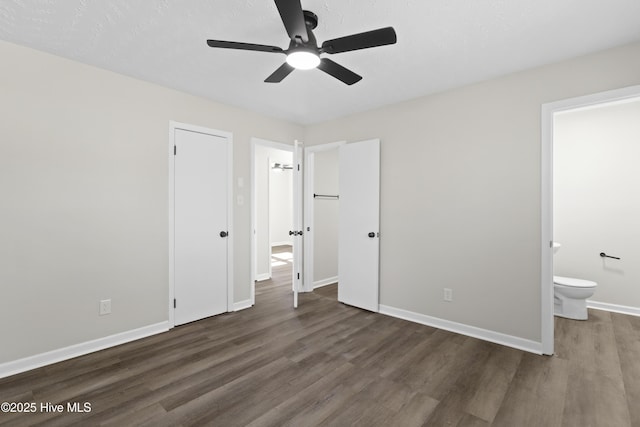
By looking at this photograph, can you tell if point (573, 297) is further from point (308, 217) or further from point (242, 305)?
point (242, 305)

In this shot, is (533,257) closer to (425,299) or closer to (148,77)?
(425,299)

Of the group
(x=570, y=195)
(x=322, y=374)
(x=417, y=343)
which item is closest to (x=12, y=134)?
(x=322, y=374)

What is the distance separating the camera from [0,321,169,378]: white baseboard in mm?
2363

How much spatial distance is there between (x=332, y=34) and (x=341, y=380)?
2.59 meters

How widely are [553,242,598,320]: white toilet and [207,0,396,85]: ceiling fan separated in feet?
10.5

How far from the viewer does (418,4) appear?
188 centimetres

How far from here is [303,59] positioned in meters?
1.96

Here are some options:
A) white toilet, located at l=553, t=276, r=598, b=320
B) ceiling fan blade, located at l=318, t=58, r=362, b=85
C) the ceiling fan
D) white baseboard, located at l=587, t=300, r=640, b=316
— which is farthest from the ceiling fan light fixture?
white baseboard, located at l=587, t=300, r=640, b=316

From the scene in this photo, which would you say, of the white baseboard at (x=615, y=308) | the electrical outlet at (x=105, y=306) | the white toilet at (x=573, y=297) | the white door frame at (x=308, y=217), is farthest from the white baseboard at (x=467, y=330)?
the electrical outlet at (x=105, y=306)

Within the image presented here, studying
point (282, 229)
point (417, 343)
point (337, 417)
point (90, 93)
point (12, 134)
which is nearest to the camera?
point (337, 417)

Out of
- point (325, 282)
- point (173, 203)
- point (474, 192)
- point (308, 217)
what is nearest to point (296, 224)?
point (308, 217)

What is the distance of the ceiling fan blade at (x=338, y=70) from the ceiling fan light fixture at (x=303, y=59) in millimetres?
107

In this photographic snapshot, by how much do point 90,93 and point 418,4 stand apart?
2849 millimetres

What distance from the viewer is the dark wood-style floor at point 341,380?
6.16 ft
